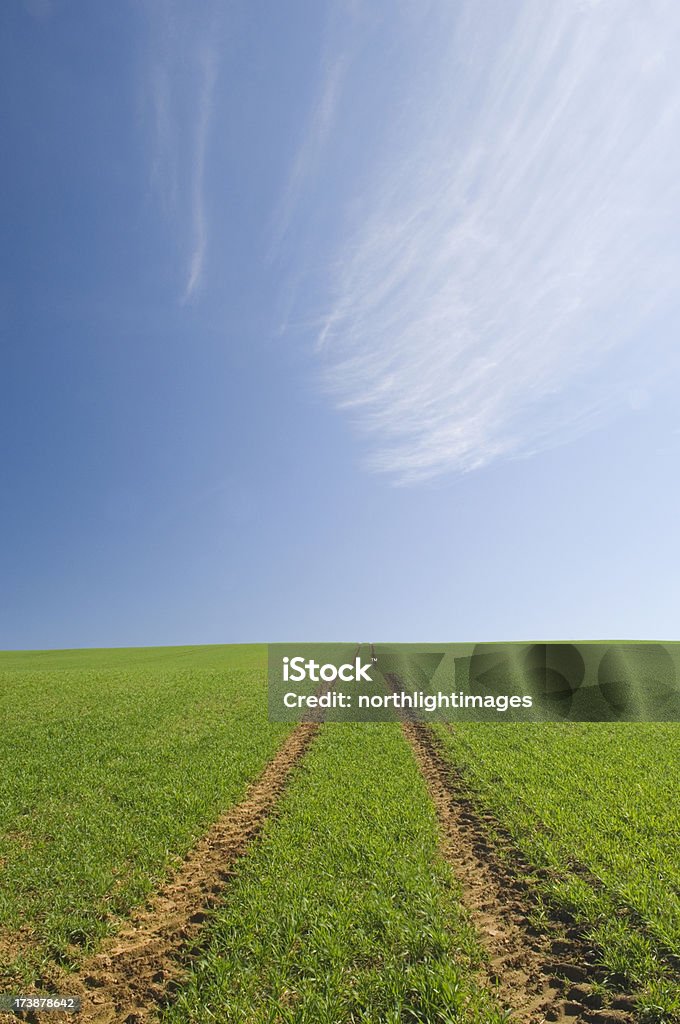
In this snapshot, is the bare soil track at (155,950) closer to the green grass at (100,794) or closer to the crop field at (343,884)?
the crop field at (343,884)

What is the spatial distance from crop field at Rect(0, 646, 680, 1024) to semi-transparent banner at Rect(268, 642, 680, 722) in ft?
26.4

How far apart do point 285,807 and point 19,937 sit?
6.52 metres

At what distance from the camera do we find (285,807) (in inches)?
517

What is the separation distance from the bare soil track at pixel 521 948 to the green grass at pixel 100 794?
6.66m

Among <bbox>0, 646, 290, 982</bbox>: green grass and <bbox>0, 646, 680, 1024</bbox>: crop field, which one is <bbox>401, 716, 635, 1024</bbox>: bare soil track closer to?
<bbox>0, 646, 680, 1024</bbox>: crop field

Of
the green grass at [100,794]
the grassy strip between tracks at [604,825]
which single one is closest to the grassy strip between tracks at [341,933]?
the grassy strip between tracks at [604,825]

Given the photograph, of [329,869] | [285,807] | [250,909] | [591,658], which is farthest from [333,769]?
[591,658]

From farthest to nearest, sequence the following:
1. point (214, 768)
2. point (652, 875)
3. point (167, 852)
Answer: point (214, 768)
point (167, 852)
point (652, 875)

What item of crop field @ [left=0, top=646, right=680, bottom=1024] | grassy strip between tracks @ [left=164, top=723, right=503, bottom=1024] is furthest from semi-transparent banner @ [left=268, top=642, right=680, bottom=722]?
grassy strip between tracks @ [left=164, top=723, right=503, bottom=1024]

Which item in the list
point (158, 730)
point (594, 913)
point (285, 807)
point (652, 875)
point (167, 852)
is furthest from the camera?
point (158, 730)

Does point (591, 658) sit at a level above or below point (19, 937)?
above

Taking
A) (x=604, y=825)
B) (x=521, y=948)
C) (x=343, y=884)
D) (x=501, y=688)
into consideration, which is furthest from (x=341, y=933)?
(x=501, y=688)

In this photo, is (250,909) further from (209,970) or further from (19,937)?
(19,937)

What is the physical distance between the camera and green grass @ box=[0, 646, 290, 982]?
8.94m
